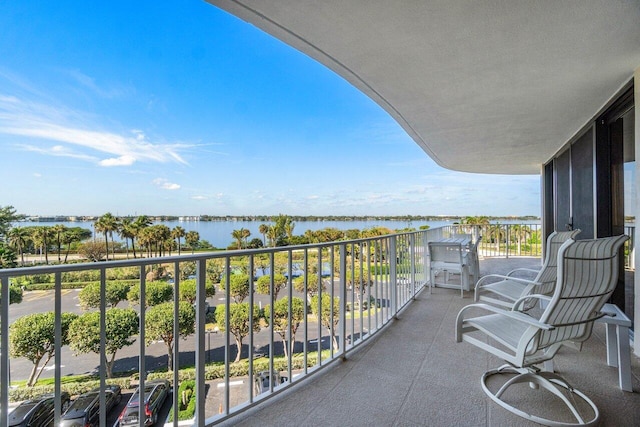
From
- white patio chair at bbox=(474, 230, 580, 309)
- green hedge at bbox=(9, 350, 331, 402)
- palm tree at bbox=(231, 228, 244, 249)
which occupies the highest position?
white patio chair at bbox=(474, 230, 580, 309)

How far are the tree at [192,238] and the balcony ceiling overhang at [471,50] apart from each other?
12207mm

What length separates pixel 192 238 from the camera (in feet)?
45.5

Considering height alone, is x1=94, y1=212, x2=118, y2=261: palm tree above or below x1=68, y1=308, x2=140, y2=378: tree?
above

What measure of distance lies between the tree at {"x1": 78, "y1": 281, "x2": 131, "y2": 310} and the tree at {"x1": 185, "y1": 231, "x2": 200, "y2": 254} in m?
12.7

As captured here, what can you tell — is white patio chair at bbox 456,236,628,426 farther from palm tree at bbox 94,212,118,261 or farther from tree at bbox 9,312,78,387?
palm tree at bbox 94,212,118,261

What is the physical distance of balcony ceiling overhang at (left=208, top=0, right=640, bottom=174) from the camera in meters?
1.91

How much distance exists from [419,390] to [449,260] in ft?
10.1

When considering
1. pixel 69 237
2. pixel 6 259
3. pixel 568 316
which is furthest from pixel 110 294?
pixel 69 237

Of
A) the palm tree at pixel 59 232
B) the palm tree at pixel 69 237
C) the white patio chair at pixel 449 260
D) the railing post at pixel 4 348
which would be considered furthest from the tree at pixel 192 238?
the railing post at pixel 4 348

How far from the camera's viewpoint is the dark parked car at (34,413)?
157 centimetres

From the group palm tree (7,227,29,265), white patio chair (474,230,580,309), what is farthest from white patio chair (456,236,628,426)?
palm tree (7,227,29,265)

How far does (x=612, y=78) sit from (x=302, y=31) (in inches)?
111

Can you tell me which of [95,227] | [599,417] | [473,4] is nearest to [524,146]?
[473,4]

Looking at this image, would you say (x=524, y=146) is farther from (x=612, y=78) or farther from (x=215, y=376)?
(x=215, y=376)
